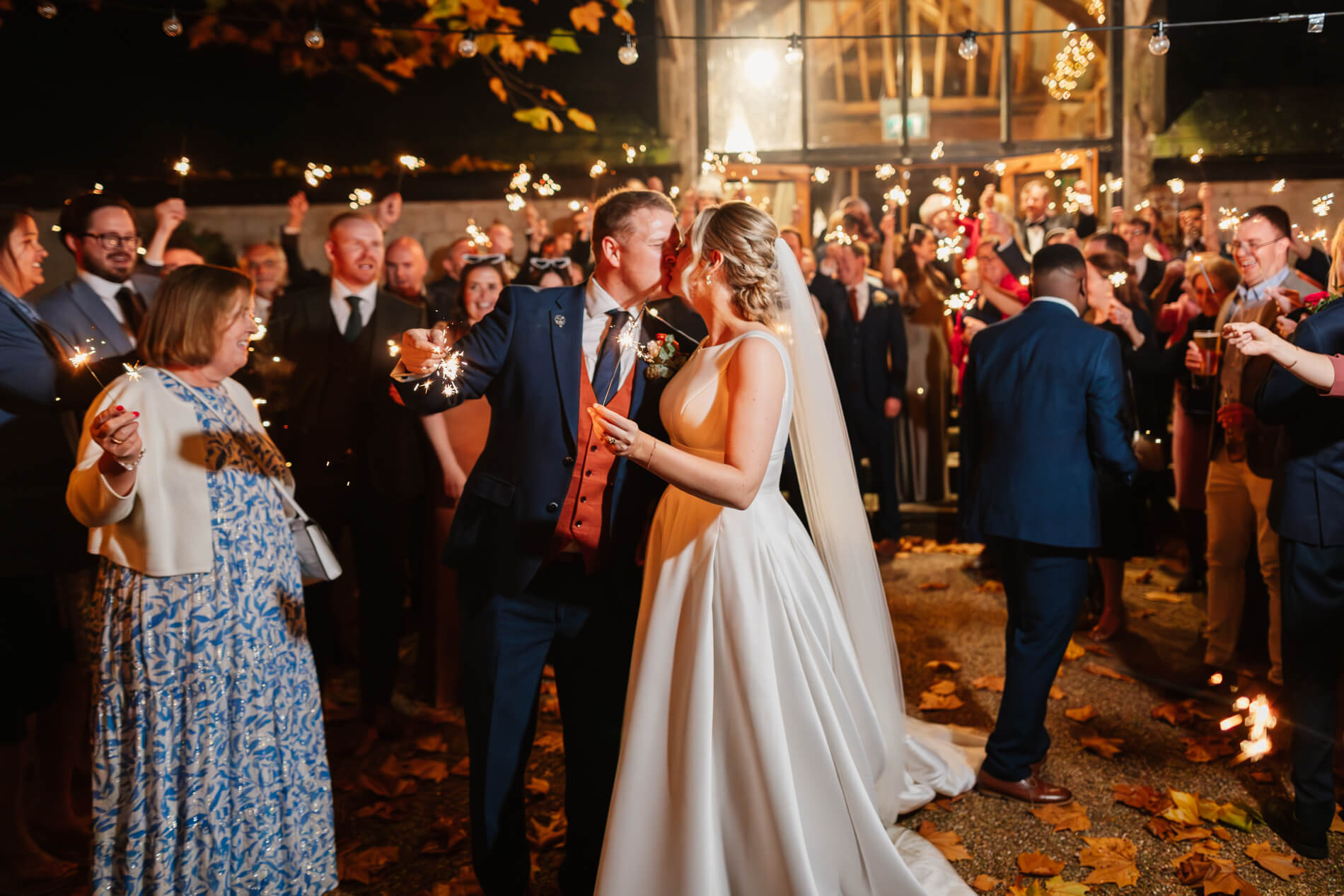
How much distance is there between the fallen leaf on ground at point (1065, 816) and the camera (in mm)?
3076

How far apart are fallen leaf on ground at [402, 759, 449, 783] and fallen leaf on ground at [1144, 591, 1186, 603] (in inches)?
178

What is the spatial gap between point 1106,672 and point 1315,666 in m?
1.59

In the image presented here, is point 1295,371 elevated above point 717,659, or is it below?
above

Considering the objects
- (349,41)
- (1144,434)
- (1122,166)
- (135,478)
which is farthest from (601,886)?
(1122,166)

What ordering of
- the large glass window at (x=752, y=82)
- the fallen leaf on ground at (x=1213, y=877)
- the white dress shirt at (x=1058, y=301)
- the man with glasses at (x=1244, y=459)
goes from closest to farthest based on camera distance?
the fallen leaf on ground at (x=1213, y=877)
the white dress shirt at (x=1058, y=301)
the man with glasses at (x=1244, y=459)
the large glass window at (x=752, y=82)

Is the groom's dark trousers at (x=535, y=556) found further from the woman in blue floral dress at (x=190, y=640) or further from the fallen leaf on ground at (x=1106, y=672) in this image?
the fallen leaf on ground at (x=1106, y=672)

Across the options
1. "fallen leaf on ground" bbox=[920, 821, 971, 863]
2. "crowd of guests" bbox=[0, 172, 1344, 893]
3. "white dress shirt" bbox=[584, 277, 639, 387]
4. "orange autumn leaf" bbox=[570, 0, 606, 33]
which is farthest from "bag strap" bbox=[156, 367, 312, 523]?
"orange autumn leaf" bbox=[570, 0, 606, 33]

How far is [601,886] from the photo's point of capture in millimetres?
2256

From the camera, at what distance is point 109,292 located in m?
3.67

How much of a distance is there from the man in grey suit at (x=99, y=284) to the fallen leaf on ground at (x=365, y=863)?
7.25 feet

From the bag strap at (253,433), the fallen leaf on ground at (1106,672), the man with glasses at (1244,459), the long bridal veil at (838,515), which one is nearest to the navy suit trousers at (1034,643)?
the long bridal veil at (838,515)

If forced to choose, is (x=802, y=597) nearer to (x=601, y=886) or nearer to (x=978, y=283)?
(x=601, y=886)

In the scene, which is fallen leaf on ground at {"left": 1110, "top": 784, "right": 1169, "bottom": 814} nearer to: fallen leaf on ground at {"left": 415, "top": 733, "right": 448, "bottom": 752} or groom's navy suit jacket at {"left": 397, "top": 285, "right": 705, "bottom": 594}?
groom's navy suit jacket at {"left": 397, "top": 285, "right": 705, "bottom": 594}

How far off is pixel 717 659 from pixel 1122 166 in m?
10.5
